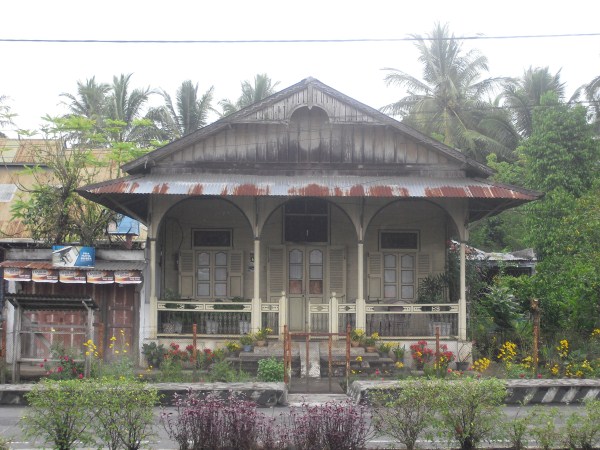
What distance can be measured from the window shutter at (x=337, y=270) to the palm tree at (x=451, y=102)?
20.5 metres

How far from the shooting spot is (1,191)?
25516 millimetres

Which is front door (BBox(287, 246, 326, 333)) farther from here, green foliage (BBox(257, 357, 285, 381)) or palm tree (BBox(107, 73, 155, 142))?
palm tree (BBox(107, 73, 155, 142))

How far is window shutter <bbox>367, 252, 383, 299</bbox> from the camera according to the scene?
Result: 780 inches

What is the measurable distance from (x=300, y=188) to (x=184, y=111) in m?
28.3

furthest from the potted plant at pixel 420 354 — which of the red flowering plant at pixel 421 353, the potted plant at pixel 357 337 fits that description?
the potted plant at pixel 357 337

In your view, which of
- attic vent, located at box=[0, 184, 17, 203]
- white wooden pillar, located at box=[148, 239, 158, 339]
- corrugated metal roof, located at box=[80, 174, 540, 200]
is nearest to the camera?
corrugated metal roof, located at box=[80, 174, 540, 200]

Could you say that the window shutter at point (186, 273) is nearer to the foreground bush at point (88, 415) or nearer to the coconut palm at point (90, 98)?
the foreground bush at point (88, 415)

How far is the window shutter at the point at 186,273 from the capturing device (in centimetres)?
1975

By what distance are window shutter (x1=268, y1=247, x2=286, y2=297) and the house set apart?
0.03 meters

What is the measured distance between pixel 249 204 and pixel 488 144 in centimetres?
2479

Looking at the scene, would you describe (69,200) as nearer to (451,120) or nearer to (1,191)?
(1,191)

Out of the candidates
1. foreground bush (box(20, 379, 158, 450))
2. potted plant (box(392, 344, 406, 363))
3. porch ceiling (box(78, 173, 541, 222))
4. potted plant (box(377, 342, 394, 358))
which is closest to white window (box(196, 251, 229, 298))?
porch ceiling (box(78, 173, 541, 222))

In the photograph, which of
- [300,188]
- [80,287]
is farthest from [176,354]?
[300,188]

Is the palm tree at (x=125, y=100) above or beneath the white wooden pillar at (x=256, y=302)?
above
